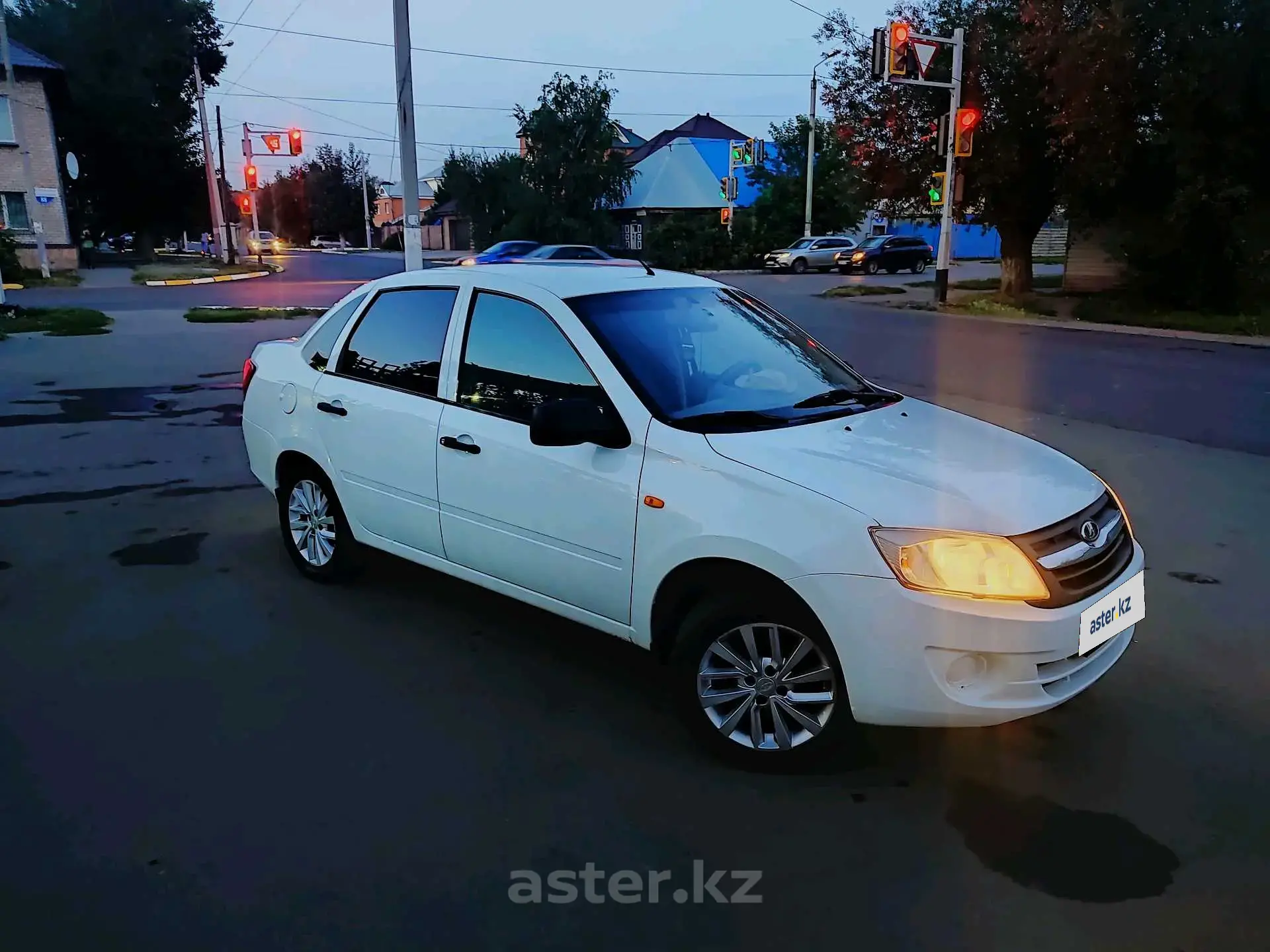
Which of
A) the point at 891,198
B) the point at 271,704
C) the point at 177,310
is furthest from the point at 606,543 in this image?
the point at 891,198

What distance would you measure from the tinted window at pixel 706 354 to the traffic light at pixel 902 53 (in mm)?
18804

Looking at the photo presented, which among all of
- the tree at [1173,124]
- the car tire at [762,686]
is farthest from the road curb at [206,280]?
the car tire at [762,686]

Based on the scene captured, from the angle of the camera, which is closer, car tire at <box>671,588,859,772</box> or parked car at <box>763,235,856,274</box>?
car tire at <box>671,588,859,772</box>

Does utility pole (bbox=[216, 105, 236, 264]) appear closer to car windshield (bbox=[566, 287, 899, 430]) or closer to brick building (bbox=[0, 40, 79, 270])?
brick building (bbox=[0, 40, 79, 270])

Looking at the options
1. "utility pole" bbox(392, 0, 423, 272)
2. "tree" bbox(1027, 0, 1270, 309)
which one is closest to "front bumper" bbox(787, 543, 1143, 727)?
Result: "utility pole" bbox(392, 0, 423, 272)

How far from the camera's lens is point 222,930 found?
2.84 m

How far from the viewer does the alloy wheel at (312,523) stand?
5488 millimetres

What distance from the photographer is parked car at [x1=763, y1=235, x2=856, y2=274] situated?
140 ft

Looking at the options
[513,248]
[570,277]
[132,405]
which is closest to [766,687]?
[570,277]

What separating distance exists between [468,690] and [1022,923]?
7.73 ft

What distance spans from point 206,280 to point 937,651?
37591 mm

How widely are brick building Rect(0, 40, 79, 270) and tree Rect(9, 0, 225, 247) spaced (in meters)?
5.20

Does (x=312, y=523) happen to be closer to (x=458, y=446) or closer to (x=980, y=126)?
(x=458, y=446)

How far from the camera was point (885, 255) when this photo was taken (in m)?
41.3
